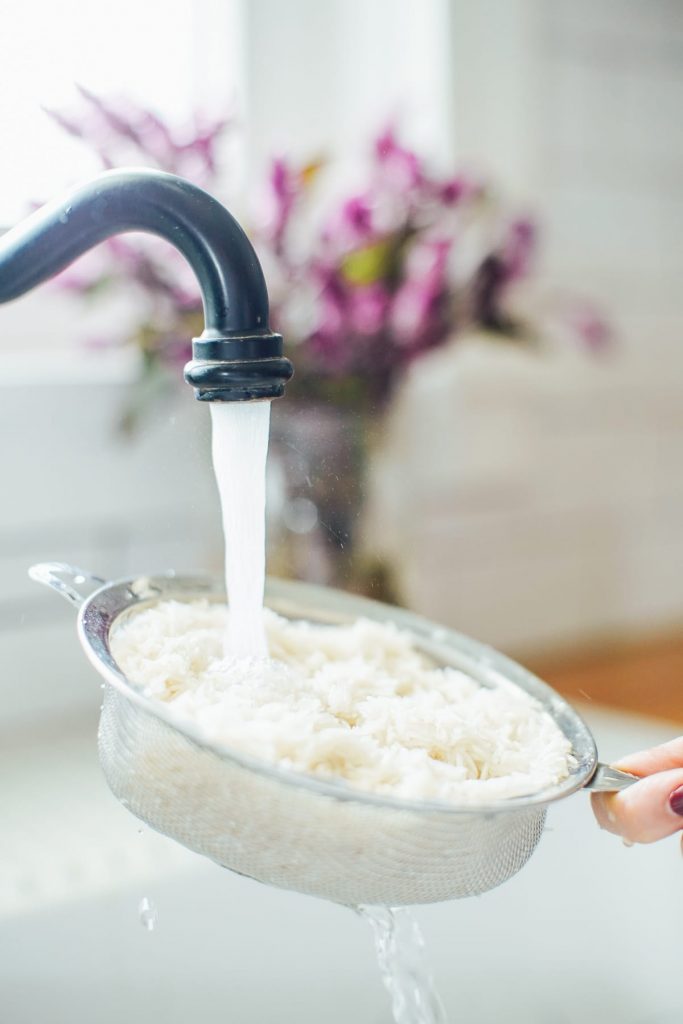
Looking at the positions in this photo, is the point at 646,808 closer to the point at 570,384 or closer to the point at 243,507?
the point at 243,507

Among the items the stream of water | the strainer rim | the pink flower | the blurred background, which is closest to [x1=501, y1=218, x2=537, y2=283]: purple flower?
the blurred background

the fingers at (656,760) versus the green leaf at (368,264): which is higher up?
the green leaf at (368,264)

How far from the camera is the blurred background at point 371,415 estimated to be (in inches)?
24.8

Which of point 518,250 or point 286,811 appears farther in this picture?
point 518,250

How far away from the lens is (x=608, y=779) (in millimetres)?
437

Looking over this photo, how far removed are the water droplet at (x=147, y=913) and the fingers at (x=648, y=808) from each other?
0.88 ft

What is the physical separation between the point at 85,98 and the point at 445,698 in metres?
0.34

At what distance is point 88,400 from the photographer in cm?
92

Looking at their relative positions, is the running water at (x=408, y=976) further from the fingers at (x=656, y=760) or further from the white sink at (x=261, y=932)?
the fingers at (x=656, y=760)

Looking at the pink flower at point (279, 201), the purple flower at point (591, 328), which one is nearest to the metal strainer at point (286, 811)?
the pink flower at point (279, 201)

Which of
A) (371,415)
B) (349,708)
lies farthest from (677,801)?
(371,415)

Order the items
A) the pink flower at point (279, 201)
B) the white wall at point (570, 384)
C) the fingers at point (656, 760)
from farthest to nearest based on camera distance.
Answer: the white wall at point (570, 384)
the pink flower at point (279, 201)
the fingers at point (656, 760)

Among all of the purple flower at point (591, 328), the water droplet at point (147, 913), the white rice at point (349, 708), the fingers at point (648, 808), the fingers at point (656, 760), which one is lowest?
the water droplet at point (147, 913)

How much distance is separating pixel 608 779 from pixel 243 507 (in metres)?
0.17
